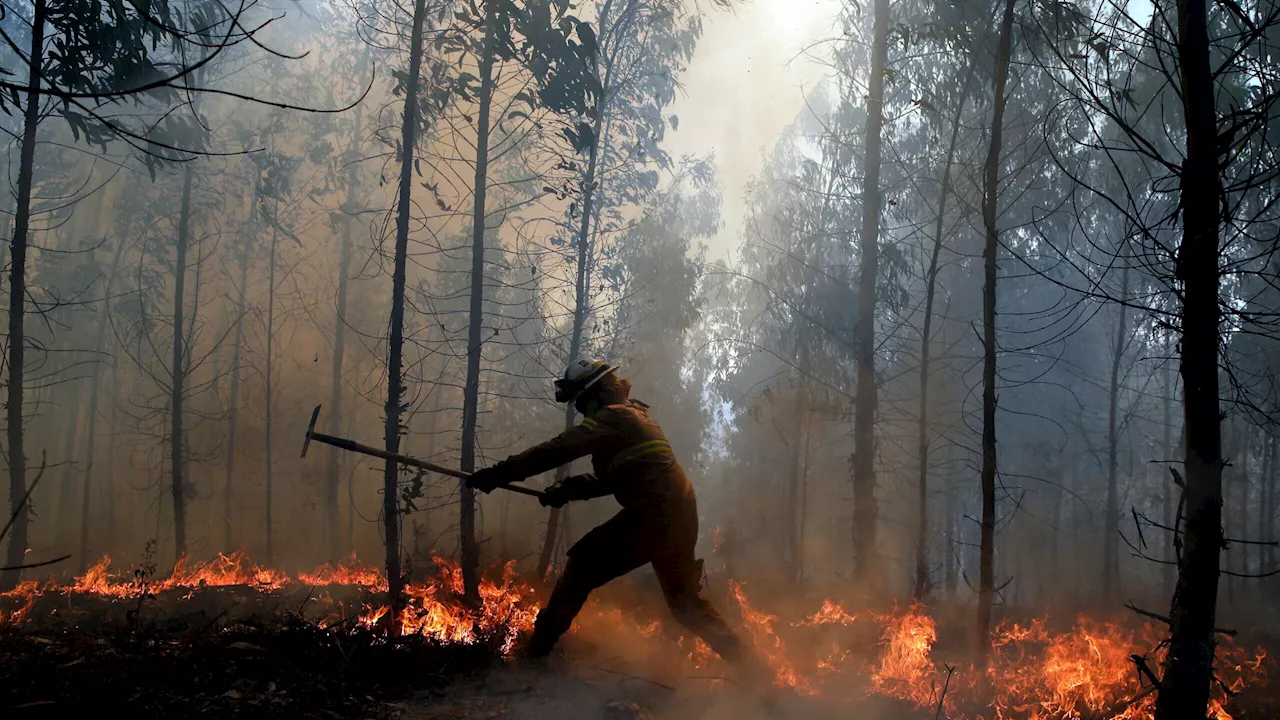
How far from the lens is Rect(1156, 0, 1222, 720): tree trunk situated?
396 cm

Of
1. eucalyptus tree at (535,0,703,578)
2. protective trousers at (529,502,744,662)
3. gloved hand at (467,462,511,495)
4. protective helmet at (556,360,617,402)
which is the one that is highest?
eucalyptus tree at (535,0,703,578)

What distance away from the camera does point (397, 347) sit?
274 inches

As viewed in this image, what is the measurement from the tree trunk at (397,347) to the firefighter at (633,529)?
1.65 metres

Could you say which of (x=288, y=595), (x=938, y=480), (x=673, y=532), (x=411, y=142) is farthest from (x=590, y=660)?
(x=938, y=480)

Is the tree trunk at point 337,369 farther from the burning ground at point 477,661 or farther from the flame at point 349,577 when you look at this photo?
the burning ground at point 477,661

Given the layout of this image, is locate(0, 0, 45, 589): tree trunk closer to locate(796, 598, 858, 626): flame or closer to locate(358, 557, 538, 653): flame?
locate(358, 557, 538, 653): flame

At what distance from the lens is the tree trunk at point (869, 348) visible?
1047 cm

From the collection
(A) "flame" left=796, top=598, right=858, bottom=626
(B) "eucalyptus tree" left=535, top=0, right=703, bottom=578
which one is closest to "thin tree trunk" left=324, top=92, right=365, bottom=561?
(B) "eucalyptus tree" left=535, top=0, right=703, bottom=578

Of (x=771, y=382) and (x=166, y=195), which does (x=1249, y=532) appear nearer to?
(x=771, y=382)

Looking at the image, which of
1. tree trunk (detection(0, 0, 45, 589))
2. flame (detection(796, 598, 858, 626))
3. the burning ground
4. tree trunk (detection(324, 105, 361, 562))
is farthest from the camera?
tree trunk (detection(324, 105, 361, 562))

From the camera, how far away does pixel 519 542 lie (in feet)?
44.5

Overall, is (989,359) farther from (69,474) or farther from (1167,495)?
(69,474)

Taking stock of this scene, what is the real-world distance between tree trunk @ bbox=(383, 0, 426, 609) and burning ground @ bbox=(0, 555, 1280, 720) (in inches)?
20.2

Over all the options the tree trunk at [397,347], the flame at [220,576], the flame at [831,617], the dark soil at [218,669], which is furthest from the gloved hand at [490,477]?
the flame at [220,576]
